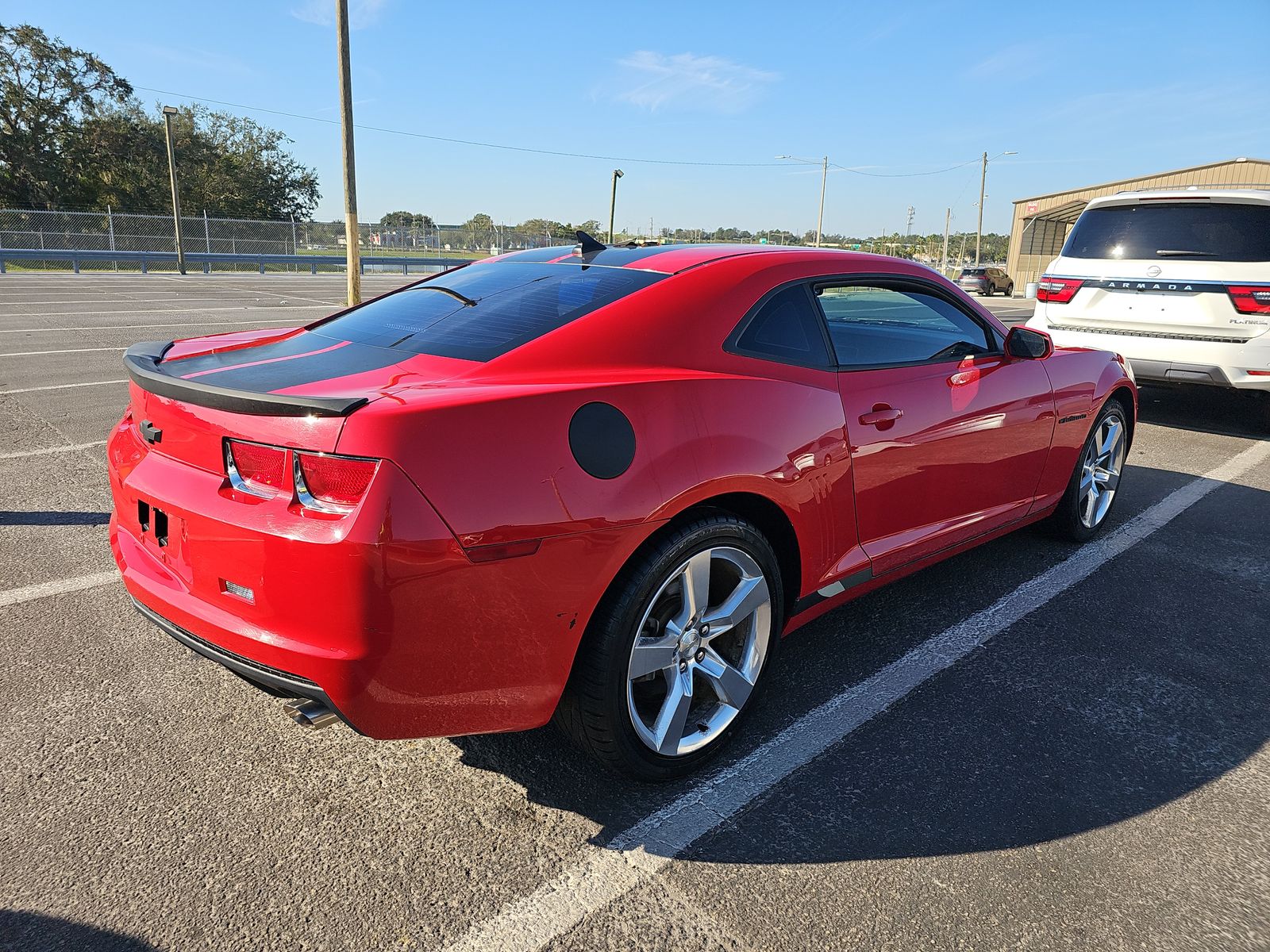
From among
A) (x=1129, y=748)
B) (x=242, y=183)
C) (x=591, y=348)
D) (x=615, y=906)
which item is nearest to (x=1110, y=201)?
(x=1129, y=748)

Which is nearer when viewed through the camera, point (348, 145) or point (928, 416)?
point (928, 416)

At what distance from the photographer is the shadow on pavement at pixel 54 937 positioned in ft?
5.99

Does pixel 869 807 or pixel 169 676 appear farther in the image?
pixel 169 676

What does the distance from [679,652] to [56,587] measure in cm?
280

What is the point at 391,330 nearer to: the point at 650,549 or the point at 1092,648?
the point at 650,549

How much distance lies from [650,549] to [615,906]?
86 centimetres

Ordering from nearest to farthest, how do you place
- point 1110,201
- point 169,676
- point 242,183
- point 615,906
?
point 615,906
point 169,676
point 1110,201
point 242,183

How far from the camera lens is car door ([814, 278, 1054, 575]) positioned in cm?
296

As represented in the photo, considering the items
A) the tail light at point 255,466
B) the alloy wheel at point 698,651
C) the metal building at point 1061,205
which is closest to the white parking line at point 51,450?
the tail light at point 255,466

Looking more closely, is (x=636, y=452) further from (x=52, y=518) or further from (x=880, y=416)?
(x=52, y=518)

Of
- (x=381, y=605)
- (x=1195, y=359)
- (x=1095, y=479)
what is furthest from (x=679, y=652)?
(x=1195, y=359)

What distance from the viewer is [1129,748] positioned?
2.71 metres

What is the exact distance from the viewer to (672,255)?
2.97m

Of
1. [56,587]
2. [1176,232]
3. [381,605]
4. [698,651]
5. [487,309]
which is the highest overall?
[1176,232]
